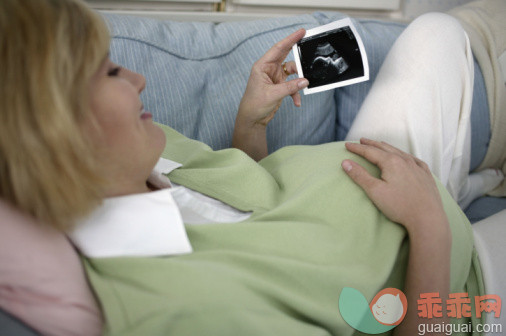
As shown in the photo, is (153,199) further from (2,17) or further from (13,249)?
(2,17)

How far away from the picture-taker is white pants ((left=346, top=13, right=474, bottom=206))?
1.08 metres

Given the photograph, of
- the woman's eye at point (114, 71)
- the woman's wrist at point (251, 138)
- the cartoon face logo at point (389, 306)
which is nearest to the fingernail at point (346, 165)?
the cartoon face logo at point (389, 306)

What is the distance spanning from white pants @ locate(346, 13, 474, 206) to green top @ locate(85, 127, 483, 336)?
8.3 inches

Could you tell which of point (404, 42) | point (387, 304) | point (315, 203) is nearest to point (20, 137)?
point (315, 203)

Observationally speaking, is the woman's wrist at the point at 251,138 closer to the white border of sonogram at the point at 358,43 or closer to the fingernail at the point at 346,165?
the white border of sonogram at the point at 358,43

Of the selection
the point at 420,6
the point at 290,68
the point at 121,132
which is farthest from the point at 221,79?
the point at 420,6

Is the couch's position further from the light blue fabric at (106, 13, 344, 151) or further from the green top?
the green top

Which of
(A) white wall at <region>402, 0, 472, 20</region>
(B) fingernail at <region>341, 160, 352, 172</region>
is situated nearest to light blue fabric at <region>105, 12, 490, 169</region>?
(B) fingernail at <region>341, 160, 352, 172</region>

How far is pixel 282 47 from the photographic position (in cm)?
108

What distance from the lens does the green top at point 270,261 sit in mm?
613

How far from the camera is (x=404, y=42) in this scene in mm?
1195

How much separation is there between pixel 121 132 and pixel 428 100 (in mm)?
751

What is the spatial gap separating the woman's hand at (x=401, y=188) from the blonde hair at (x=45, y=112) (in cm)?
49

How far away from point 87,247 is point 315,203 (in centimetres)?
40
